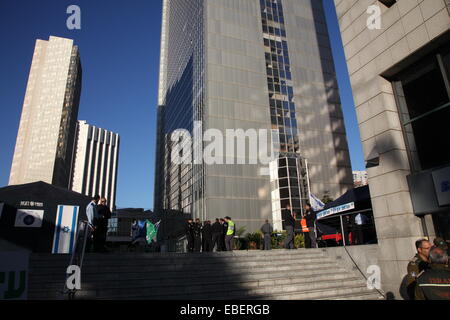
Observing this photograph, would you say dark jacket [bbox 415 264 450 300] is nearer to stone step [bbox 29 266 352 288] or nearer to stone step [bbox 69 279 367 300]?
stone step [bbox 69 279 367 300]

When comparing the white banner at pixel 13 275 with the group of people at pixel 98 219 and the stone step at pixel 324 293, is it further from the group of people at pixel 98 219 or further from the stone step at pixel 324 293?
the stone step at pixel 324 293

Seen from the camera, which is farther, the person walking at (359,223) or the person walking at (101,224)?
the person walking at (359,223)

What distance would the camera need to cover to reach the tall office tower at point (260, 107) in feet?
130

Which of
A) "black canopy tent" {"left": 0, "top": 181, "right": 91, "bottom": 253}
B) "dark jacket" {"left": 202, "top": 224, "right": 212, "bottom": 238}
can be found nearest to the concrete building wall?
"dark jacket" {"left": 202, "top": 224, "right": 212, "bottom": 238}

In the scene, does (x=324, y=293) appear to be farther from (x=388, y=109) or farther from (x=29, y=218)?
(x=29, y=218)

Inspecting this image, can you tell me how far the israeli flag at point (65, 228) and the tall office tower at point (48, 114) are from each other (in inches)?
3724

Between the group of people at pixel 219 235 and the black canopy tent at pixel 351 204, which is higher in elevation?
the black canopy tent at pixel 351 204

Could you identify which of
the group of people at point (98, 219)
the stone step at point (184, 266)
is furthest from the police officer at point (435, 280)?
the group of people at point (98, 219)

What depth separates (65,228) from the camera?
1280 centimetres

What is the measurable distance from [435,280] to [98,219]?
Answer: 9451 mm

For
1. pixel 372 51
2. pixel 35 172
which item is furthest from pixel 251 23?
pixel 35 172

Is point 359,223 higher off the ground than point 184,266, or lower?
higher

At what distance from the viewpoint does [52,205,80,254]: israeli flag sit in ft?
41.0

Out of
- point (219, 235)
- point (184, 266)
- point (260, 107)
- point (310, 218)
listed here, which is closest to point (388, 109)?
point (310, 218)
